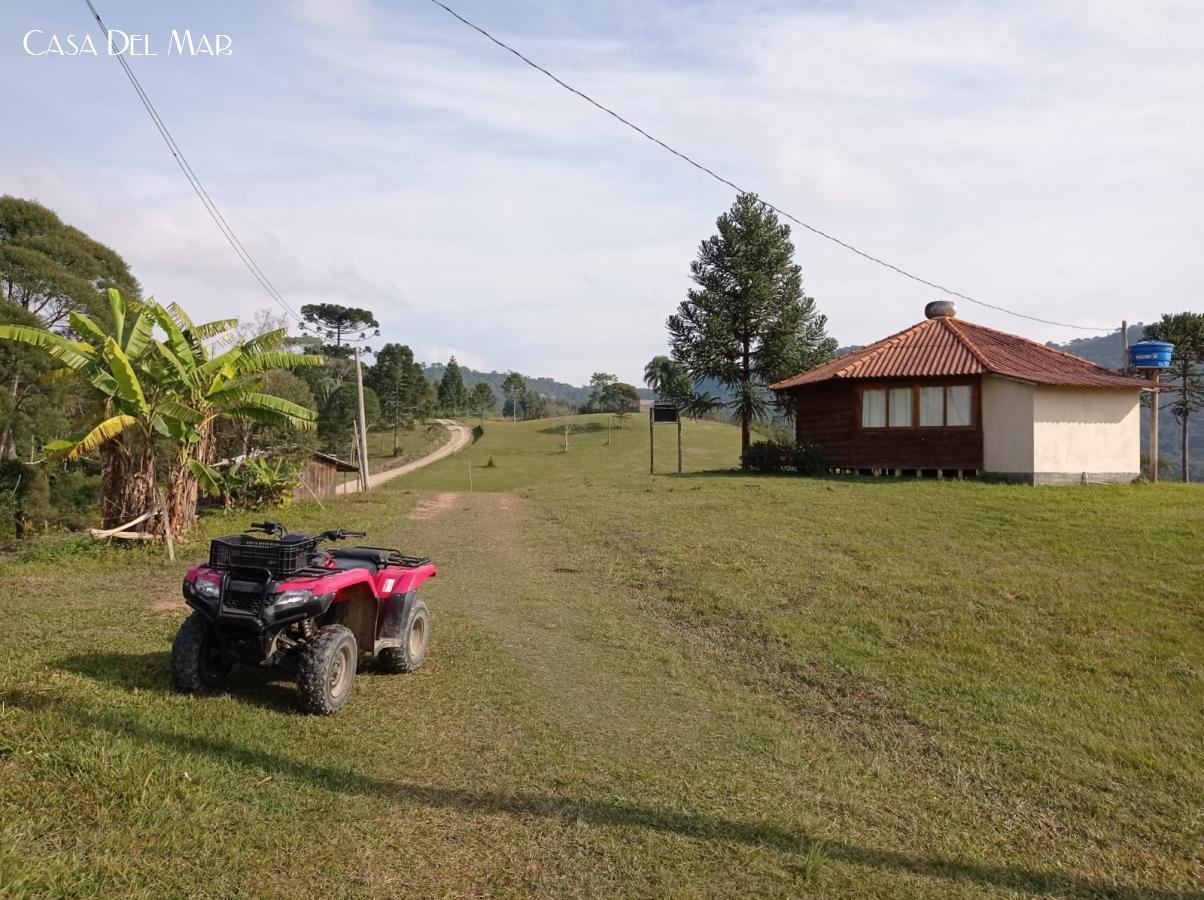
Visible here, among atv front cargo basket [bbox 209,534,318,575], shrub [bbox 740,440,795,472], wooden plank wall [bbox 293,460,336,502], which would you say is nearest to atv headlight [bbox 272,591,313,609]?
atv front cargo basket [bbox 209,534,318,575]

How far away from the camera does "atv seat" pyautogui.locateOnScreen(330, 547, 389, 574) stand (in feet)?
22.4

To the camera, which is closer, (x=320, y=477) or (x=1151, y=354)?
(x=1151, y=354)

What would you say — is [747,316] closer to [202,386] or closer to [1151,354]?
[1151,354]

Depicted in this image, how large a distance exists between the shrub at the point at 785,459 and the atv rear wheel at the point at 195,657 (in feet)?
69.2

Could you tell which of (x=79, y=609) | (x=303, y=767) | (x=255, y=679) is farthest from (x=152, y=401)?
(x=303, y=767)

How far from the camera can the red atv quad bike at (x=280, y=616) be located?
5797 millimetres

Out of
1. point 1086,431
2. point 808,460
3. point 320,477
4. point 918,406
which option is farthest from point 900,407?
point 320,477

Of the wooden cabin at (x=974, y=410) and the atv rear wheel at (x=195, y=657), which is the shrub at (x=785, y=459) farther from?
the atv rear wheel at (x=195, y=657)

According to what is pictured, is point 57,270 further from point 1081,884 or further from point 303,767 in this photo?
point 1081,884

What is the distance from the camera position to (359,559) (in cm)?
697

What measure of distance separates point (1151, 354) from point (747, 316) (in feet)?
45.6

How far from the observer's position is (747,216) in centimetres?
3198

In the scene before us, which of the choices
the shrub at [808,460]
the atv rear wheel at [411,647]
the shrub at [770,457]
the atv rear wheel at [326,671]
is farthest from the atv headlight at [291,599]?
the shrub at [770,457]

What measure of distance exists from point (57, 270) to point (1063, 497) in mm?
34903
